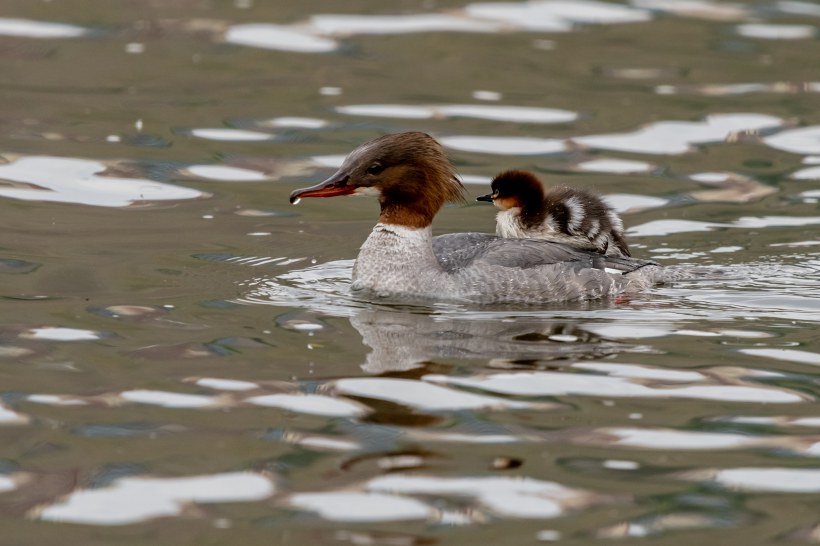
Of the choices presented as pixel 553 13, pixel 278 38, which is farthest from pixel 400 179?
pixel 553 13

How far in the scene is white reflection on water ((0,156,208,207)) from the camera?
34.0ft

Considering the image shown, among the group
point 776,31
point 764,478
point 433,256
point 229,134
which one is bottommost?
point 764,478

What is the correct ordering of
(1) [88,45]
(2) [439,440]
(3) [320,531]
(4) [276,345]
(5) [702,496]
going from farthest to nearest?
(1) [88,45] < (4) [276,345] < (2) [439,440] < (5) [702,496] < (3) [320,531]

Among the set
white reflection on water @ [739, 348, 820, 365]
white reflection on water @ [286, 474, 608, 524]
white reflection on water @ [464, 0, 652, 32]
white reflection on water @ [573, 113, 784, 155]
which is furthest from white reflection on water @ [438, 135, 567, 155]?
white reflection on water @ [286, 474, 608, 524]

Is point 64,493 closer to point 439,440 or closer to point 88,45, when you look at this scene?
point 439,440

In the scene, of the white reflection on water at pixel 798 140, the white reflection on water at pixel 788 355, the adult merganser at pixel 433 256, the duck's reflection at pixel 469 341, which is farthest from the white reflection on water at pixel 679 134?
the white reflection on water at pixel 788 355

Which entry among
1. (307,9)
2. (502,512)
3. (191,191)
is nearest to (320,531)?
(502,512)

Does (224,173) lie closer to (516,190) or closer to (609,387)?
(516,190)

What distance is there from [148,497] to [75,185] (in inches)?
228

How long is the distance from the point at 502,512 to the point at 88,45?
993 cm

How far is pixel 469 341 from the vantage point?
23.8ft

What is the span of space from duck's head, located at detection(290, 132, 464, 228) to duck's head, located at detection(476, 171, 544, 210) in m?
0.29

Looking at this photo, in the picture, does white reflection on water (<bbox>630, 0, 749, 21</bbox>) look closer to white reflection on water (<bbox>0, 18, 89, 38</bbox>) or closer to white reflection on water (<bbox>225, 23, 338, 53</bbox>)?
white reflection on water (<bbox>225, 23, 338, 53</bbox>)

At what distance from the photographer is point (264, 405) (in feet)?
20.3
